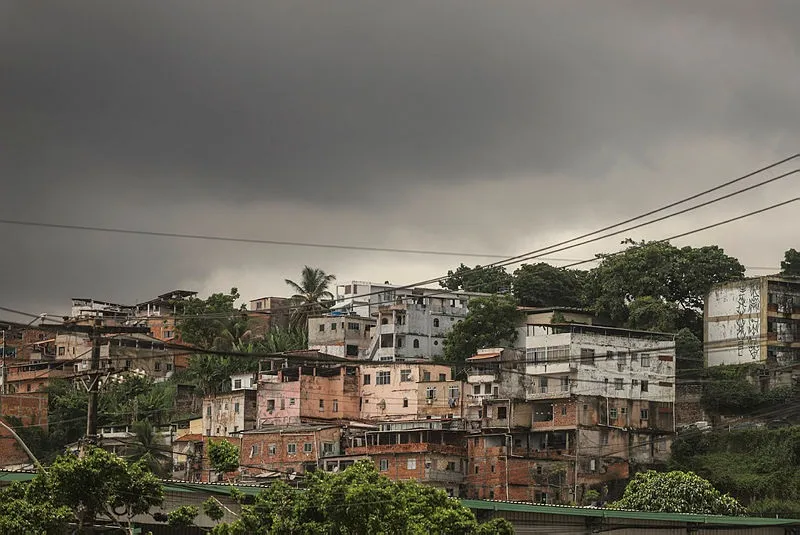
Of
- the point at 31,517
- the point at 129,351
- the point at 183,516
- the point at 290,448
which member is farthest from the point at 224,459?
the point at 129,351

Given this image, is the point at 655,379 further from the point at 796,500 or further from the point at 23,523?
the point at 23,523

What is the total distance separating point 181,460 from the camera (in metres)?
99.1

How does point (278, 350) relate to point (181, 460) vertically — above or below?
above

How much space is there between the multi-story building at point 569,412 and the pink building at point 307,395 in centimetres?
951

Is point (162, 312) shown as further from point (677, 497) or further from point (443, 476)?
point (677, 497)

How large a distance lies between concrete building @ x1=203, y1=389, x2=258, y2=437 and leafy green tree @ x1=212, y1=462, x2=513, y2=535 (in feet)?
175

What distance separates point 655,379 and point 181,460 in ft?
111

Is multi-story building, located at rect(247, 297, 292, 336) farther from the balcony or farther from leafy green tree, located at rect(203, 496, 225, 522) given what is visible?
leafy green tree, located at rect(203, 496, 225, 522)

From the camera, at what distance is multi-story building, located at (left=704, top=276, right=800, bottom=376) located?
321ft

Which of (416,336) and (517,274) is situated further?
(517,274)

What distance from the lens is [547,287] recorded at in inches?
4742

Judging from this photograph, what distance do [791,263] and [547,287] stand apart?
2049cm

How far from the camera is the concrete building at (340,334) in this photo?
108 metres

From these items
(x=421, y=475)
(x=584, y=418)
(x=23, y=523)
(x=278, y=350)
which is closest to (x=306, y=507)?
(x=23, y=523)
